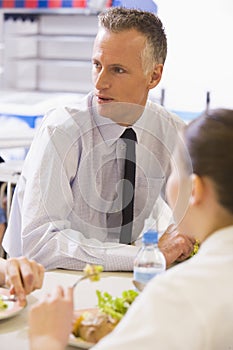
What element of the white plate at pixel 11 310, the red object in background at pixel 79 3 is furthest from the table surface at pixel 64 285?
the red object in background at pixel 79 3

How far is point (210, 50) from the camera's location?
5598 millimetres

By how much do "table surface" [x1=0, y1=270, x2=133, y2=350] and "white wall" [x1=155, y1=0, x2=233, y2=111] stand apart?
3.93m

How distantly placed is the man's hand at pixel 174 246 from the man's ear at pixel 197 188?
675 millimetres

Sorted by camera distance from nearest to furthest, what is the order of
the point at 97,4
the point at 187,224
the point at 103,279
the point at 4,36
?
1. the point at 187,224
2. the point at 103,279
3. the point at 97,4
4. the point at 4,36

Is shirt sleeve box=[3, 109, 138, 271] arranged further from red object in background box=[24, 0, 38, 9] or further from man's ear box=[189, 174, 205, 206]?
red object in background box=[24, 0, 38, 9]

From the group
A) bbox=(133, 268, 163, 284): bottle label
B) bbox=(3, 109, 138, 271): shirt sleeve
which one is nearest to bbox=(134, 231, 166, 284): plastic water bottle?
bbox=(133, 268, 163, 284): bottle label

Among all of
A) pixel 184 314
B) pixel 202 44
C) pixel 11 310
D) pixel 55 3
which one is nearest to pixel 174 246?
pixel 11 310

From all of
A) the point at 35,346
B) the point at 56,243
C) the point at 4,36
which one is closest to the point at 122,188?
the point at 56,243

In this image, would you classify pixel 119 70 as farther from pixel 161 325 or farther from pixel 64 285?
pixel 161 325

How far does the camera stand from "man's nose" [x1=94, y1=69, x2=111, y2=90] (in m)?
1.96

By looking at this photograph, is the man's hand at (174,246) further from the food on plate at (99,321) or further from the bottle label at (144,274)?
the food on plate at (99,321)

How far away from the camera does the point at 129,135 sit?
2053 millimetres

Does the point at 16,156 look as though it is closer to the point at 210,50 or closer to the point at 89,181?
the point at 210,50

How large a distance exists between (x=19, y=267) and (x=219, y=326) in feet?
1.99
